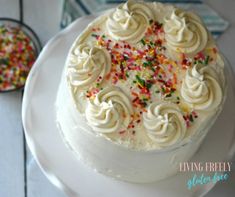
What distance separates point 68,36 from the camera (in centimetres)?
184

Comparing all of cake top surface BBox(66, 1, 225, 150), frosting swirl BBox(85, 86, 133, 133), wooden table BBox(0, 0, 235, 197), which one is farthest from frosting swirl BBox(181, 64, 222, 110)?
wooden table BBox(0, 0, 235, 197)

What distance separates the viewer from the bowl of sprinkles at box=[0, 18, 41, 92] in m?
1.96

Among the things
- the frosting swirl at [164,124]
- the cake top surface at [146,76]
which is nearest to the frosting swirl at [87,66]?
the cake top surface at [146,76]

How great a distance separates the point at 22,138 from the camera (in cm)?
194

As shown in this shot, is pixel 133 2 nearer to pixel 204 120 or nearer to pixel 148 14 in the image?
pixel 148 14

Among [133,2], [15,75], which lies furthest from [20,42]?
[133,2]

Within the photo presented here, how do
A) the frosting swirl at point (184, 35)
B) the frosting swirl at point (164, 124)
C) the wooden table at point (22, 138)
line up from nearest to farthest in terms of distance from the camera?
the frosting swirl at point (164, 124), the frosting swirl at point (184, 35), the wooden table at point (22, 138)

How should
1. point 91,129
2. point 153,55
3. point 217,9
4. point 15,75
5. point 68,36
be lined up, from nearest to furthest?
1. point 91,129
2. point 153,55
3. point 68,36
4. point 15,75
5. point 217,9

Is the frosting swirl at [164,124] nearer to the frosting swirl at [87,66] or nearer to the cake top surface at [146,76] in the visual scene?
the cake top surface at [146,76]

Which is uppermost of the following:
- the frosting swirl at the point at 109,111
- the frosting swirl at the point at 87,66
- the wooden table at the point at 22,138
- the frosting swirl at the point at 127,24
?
the frosting swirl at the point at 127,24

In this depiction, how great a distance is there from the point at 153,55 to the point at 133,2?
185mm

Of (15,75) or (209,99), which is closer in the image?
(209,99)

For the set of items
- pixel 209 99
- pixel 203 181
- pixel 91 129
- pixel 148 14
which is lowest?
pixel 203 181

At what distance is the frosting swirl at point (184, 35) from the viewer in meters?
1.60
